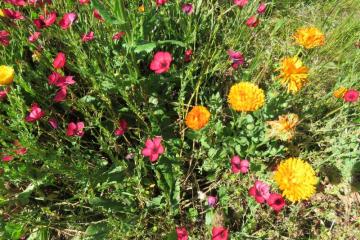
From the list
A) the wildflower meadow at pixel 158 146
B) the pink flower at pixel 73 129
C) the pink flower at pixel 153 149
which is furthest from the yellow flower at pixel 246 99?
the pink flower at pixel 73 129

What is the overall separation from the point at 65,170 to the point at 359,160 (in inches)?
51.0

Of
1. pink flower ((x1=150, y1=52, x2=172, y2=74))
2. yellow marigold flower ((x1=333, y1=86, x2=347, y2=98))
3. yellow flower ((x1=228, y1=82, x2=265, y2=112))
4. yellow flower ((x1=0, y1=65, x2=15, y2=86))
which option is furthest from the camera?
yellow marigold flower ((x1=333, y1=86, x2=347, y2=98))

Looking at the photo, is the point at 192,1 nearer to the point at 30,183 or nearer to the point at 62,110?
the point at 62,110

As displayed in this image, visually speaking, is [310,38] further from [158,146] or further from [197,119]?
[158,146]

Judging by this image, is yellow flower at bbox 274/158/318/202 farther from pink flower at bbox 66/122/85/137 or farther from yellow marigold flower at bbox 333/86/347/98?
pink flower at bbox 66/122/85/137

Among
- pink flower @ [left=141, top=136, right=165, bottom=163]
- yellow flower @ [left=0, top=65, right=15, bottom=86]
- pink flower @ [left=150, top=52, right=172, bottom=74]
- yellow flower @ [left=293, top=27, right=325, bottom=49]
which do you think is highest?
yellow flower @ [left=293, top=27, right=325, bottom=49]

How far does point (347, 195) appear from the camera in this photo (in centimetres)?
175

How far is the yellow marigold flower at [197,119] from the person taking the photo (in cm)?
141

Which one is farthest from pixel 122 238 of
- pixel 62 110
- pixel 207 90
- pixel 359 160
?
pixel 359 160

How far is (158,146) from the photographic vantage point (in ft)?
4.52

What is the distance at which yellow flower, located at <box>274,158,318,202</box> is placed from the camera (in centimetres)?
126

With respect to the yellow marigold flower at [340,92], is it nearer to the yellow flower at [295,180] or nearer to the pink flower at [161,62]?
the yellow flower at [295,180]

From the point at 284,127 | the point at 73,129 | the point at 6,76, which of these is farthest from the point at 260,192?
the point at 6,76

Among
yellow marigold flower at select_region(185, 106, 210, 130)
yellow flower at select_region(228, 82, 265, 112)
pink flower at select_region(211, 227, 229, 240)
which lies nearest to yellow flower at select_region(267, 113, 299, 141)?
yellow flower at select_region(228, 82, 265, 112)
